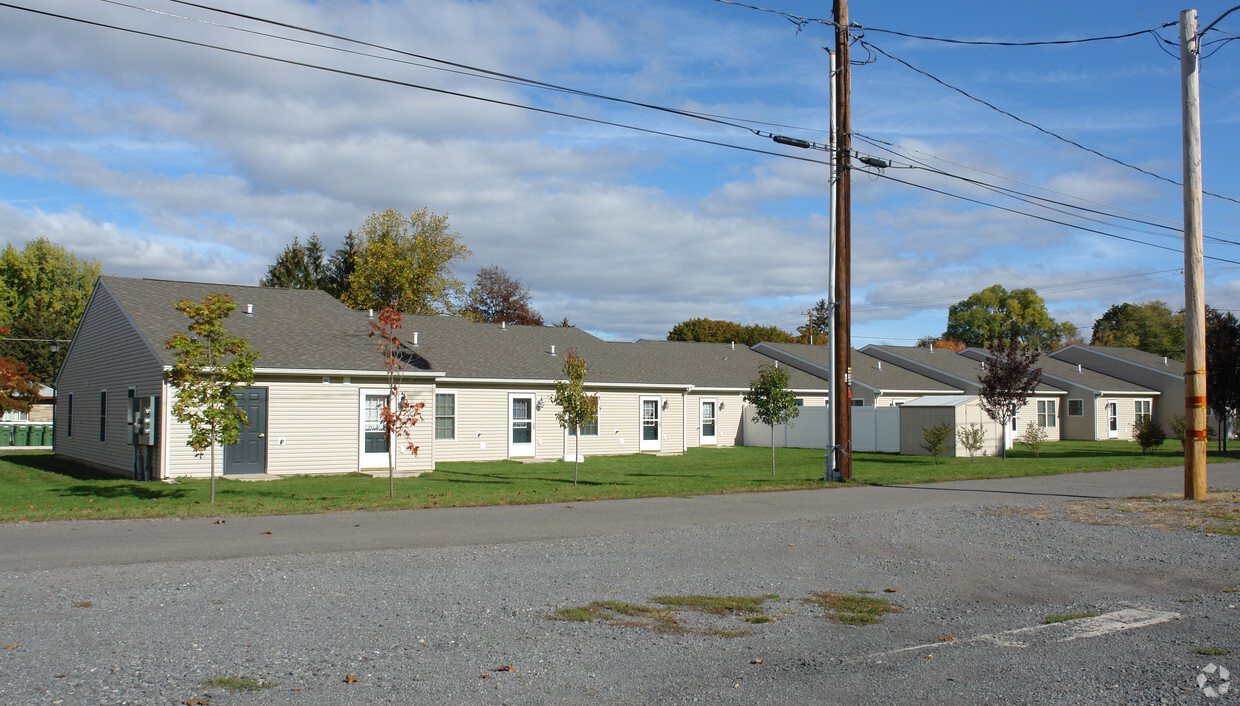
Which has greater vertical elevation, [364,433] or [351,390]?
[351,390]

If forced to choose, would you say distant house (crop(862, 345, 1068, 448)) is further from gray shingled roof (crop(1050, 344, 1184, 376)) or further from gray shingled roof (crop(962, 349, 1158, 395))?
gray shingled roof (crop(1050, 344, 1184, 376))

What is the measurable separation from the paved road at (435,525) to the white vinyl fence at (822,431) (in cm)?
1610

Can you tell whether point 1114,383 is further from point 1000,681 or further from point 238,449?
point 1000,681

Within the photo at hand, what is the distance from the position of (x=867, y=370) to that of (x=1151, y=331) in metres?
61.1

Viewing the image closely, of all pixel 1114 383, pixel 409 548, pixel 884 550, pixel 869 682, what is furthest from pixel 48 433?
pixel 1114 383

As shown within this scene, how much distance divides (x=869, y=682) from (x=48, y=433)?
46909 millimetres

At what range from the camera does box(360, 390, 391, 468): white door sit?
23.5 meters

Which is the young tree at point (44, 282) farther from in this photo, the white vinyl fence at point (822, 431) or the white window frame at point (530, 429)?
the white vinyl fence at point (822, 431)

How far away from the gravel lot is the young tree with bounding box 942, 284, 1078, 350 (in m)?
81.3

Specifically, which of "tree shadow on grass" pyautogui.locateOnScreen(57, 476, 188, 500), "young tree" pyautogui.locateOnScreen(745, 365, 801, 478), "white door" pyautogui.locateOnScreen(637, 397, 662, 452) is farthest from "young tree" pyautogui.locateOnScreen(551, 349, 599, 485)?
"white door" pyautogui.locateOnScreen(637, 397, 662, 452)

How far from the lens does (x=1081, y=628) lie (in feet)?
23.7

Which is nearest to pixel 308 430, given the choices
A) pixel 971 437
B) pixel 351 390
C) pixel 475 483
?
pixel 351 390

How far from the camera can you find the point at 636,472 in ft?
81.2

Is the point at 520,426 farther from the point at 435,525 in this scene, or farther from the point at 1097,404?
the point at 1097,404
